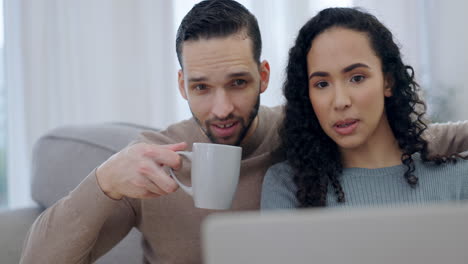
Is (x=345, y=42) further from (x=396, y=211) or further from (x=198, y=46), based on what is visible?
(x=396, y=211)

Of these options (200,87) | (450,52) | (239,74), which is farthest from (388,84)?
(450,52)

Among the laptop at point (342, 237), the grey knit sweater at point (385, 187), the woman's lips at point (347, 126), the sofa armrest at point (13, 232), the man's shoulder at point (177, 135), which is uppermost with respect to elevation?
the laptop at point (342, 237)

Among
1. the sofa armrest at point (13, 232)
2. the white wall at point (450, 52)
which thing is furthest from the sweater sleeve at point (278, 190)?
the white wall at point (450, 52)

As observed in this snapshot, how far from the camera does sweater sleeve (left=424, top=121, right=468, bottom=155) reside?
126cm

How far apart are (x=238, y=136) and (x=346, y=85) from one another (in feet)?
1.01

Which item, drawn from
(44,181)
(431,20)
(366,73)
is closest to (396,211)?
(366,73)

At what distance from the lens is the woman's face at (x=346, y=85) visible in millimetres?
1090

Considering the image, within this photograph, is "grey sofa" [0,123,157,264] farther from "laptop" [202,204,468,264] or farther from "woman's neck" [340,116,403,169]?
"laptop" [202,204,468,264]

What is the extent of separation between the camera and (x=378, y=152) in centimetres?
119

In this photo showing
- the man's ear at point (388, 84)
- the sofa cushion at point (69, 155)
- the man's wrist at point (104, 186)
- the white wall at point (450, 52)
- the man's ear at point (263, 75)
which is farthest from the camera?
the white wall at point (450, 52)

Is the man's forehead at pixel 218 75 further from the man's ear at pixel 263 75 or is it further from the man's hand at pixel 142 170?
the man's hand at pixel 142 170

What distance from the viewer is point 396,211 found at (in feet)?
1.30

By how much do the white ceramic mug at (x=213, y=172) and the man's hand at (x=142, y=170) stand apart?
52 millimetres

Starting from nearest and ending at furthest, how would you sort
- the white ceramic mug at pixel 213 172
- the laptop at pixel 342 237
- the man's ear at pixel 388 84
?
1. the laptop at pixel 342 237
2. the white ceramic mug at pixel 213 172
3. the man's ear at pixel 388 84
